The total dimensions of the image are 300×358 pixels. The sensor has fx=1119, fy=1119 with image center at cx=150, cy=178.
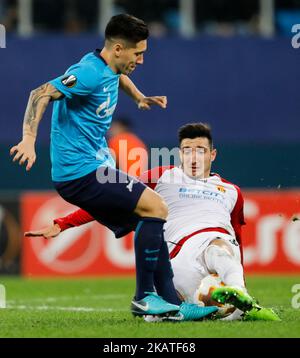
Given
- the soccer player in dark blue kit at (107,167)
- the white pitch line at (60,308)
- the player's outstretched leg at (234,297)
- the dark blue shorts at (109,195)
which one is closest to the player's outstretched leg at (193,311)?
the soccer player in dark blue kit at (107,167)

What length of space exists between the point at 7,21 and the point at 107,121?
11.2m

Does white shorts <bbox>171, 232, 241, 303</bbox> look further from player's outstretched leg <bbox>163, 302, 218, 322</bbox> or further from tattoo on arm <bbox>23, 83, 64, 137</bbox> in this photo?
tattoo on arm <bbox>23, 83, 64, 137</bbox>

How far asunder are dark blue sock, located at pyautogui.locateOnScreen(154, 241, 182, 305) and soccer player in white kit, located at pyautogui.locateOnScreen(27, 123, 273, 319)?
1.21ft

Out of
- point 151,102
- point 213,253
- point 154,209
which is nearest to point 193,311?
point 213,253

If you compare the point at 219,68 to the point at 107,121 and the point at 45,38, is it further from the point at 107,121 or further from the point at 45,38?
the point at 107,121

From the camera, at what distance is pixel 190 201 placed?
8516mm

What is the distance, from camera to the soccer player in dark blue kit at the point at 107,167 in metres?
7.37

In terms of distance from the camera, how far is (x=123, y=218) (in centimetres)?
754

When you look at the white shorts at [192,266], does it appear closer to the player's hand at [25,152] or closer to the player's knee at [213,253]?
the player's knee at [213,253]

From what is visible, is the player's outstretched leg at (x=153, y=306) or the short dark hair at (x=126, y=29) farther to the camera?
the short dark hair at (x=126, y=29)

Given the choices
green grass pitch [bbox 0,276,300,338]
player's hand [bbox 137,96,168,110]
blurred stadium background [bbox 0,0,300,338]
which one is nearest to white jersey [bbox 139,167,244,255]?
player's hand [bbox 137,96,168,110]

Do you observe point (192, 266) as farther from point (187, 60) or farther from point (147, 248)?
point (187, 60)

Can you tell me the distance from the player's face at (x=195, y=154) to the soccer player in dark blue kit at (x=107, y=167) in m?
0.99

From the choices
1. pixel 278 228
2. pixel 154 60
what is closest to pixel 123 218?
pixel 278 228
